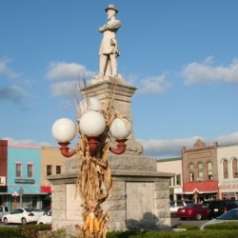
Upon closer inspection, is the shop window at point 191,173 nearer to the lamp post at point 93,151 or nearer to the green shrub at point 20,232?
the green shrub at point 20,232

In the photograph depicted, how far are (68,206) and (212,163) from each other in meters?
45.6

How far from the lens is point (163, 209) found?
56.7 feet

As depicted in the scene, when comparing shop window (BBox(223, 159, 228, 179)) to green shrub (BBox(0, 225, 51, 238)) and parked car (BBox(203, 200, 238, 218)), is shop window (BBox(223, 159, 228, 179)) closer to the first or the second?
parked car (BBox(203, 200, 238, 218))

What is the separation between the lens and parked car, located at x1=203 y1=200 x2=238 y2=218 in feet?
121

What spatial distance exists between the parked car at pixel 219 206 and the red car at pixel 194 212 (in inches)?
14.0

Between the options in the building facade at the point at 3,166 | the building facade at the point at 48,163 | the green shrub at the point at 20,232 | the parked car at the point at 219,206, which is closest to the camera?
the green shrub at the point at 20,232

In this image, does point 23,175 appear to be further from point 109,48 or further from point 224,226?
point 224,226

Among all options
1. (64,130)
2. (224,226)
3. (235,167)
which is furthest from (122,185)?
(235,167)

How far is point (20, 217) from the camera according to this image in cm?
3966

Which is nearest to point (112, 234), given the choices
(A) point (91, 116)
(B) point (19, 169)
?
(A) point (91, 116)

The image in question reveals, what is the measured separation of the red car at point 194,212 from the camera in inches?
1494

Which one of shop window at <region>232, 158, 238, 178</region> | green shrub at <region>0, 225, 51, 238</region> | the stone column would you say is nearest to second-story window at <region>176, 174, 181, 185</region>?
shop window at <region>232, 158, 238, 178</region>

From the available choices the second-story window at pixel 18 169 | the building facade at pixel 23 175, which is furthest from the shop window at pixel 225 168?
the second-story window at pixel 18 169

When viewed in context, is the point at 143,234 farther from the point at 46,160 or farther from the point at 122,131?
the point at 46,160
